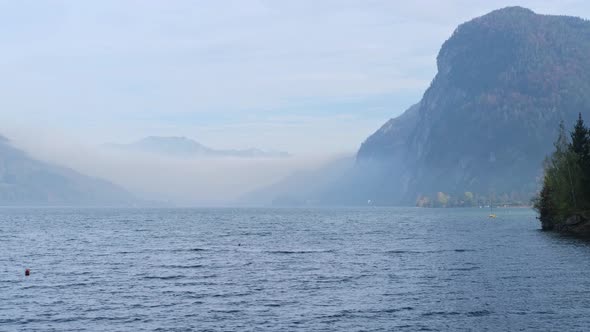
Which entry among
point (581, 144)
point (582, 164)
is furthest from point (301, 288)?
point (581, 144)

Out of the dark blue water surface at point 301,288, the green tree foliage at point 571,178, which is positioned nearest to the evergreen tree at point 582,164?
the green tree foliage at point 571,178

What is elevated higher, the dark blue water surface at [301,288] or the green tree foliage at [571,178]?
the green tree foliage at [571,178]

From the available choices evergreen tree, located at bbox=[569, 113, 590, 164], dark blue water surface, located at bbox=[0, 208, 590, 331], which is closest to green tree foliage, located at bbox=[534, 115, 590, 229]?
evergreen tree, located at bbox=[569, 113, 590, 164]

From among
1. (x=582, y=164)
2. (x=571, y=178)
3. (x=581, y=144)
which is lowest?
(x=571, y=178)

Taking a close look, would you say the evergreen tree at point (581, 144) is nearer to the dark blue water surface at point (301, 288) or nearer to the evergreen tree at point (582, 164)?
the evergreen tree at point (582, 164)

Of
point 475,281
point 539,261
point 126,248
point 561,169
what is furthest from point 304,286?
point 561,169

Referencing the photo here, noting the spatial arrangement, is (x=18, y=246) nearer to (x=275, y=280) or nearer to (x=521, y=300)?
(x=275, y=280)

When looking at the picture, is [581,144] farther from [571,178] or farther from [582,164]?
[571,178]

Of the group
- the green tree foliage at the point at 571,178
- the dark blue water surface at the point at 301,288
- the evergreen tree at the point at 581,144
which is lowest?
the dark blue water surface at the point at 301,288

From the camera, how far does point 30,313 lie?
2307 inches

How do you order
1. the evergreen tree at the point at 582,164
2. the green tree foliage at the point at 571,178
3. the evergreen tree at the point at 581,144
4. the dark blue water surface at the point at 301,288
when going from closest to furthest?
the dark blue water surface at the point at 301,288, the evergreen tree at the point at 582,164, the green tree foliage at the point at 571,178, the evergreen tree at the point at 581,144

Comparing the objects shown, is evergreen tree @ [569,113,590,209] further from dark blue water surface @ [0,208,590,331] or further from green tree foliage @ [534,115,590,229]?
dark blue water surface @ [0,208,590,331]

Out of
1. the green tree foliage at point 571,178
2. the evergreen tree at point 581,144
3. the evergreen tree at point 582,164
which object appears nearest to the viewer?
the evergreen tree at point 582,164

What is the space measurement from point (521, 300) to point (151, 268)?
165ft
